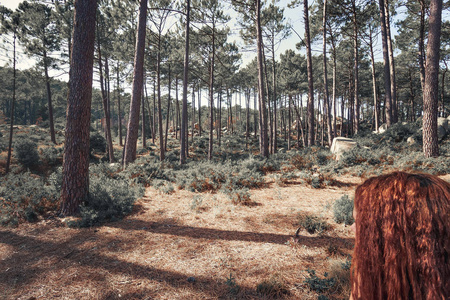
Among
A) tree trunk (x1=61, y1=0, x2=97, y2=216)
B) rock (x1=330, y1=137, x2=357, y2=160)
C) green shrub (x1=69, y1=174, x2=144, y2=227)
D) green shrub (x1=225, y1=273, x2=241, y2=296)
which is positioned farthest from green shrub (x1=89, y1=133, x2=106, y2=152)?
green shrub (x1=225, y1=273, x2=241, y2=296)

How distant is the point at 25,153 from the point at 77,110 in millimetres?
17541

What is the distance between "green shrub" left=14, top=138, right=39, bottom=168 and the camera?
649 inches

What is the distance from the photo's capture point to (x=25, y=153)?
54.6 feet

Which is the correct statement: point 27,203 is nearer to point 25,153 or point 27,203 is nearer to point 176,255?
point 176,255

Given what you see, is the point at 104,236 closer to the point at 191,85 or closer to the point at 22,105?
the point at 191,85

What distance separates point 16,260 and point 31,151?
60.6ft

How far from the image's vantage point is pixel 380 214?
3.38ft

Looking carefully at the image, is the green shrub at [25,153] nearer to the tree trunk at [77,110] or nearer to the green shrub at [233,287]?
the tree trunk at [77,110]

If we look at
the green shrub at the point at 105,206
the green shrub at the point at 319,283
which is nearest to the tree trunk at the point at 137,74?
the green shrub at the point at 105,206

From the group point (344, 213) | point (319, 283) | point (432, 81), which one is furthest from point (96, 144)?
point (432, 81)

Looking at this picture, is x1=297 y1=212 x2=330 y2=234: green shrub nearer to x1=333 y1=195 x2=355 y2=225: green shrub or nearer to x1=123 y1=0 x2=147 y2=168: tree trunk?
x1=333 y1=195 x2=355 y2=225: green shrub

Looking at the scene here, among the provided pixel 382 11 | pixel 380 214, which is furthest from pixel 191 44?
pixel 380 214

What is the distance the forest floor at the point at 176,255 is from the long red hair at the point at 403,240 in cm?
186

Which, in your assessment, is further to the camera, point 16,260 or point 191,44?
point 191,44
